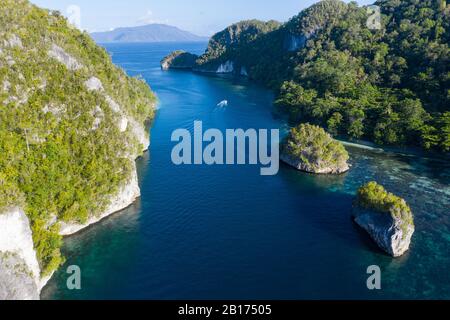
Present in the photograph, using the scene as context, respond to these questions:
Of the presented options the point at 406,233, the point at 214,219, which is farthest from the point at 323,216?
Answer: the point at 214,219

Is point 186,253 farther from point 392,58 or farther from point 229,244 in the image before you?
point 392,58

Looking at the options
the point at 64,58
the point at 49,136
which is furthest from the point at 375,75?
the point at 49,136

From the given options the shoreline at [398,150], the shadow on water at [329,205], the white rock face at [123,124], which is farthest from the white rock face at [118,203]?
the shoreline at [398,150]

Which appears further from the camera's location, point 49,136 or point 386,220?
point 49,136

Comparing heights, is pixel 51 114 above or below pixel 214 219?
above

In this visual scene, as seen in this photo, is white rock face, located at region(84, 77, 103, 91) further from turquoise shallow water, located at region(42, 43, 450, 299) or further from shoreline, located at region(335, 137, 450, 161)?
shoreline, located at region(335, 137, 450, 161)

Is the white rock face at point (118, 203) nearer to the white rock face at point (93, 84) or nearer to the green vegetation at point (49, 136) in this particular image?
the green vegetation at point (49, 136)

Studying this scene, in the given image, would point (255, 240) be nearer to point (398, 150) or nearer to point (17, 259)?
point (17, 259)
